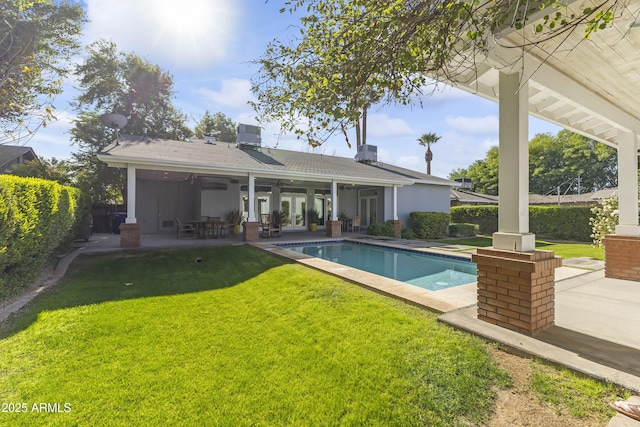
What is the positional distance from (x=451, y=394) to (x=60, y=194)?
8903 mm

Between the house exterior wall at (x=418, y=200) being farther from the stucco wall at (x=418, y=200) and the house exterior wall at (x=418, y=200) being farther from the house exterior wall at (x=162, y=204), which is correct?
the house exterior wall at (x=162, y=204)

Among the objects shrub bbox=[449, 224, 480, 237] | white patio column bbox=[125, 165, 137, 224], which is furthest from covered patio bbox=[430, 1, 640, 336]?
shrub bbox=[449, 224, 480, 237]

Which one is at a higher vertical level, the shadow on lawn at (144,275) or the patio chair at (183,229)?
the patio chair at (183,229)

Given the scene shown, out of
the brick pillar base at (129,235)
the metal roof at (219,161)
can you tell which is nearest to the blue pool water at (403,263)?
the metal roof at (219,161)

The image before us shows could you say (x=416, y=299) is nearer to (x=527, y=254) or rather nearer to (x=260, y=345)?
(x=527, y=254)

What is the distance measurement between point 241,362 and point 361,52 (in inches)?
132

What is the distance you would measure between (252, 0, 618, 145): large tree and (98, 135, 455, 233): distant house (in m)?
8.66

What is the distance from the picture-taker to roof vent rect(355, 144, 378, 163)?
21.0 metres

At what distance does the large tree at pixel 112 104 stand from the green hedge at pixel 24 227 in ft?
60.4

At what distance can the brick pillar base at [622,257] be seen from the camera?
5539 millimetres

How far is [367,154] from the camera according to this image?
68.9 feet

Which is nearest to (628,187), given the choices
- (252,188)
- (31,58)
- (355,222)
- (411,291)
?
(411,291)

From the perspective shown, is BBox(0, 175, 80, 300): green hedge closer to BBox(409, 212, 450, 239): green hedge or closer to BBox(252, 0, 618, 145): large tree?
BBox(252, 0, 618, 145): large tree

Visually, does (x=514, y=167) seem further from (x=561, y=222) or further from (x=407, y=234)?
(x=561, y=222)
